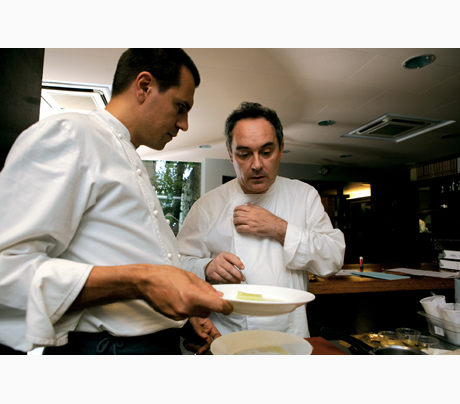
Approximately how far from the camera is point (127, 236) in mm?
707

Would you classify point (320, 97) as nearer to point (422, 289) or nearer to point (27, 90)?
point (422, 289)

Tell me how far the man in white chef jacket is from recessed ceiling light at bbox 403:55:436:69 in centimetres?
242

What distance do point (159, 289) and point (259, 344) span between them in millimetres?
456

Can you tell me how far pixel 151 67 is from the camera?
0.90 metres

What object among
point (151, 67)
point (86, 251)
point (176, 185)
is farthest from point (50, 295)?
point (176, 185)

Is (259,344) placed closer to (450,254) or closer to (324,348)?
(324,348)

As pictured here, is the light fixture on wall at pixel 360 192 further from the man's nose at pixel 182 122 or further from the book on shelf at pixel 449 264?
the man's nose at pixel 182 122

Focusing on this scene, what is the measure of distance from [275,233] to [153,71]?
82cm

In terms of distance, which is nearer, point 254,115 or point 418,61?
point 254,115

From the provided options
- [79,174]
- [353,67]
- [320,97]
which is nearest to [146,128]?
[79,174]

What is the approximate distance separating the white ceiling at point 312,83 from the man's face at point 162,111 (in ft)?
6.85

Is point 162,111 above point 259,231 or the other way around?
above

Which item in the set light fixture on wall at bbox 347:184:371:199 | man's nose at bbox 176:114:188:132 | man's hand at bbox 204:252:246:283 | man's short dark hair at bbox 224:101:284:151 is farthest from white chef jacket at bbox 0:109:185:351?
light fixture on wall at bbox 347:184:371:199

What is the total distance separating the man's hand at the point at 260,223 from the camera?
51.0 inches
